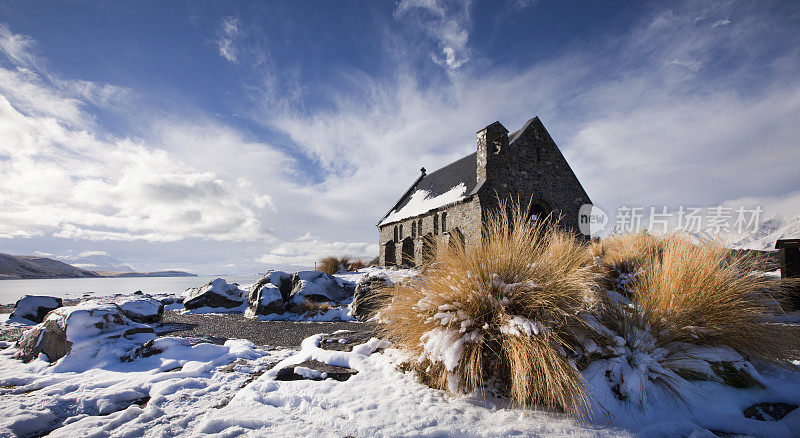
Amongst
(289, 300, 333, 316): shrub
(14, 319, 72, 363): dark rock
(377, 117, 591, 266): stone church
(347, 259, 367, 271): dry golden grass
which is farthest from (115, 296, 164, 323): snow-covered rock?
(347, 259, 367, 271): dry golden grass

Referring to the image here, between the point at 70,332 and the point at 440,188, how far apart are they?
59.2 ft

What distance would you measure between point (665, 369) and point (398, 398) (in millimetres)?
1960

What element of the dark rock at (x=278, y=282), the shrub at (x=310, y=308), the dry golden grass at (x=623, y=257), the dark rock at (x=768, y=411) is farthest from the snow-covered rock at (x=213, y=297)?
the dark rock at (x=768, y=411)

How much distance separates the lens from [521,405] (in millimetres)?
2391

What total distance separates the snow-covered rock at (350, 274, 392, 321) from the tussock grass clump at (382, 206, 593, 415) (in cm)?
445

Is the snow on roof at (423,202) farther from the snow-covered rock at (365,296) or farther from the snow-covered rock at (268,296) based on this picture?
the snow-covered rock at (268,296)

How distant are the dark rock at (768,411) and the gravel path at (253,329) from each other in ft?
14.8

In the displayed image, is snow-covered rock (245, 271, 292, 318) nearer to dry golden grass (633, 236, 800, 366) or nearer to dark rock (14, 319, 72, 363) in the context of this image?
dark rock (14, 319, 72, 363)

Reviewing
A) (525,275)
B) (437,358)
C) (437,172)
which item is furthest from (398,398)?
(437,172)

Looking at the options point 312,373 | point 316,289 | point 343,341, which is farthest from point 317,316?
point 312,373

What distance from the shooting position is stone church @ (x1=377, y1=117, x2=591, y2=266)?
1570cm

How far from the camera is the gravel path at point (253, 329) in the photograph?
554 cm

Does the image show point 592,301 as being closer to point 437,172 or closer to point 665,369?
point 665,369

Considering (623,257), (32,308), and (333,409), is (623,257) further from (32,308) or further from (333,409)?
(32,308)
